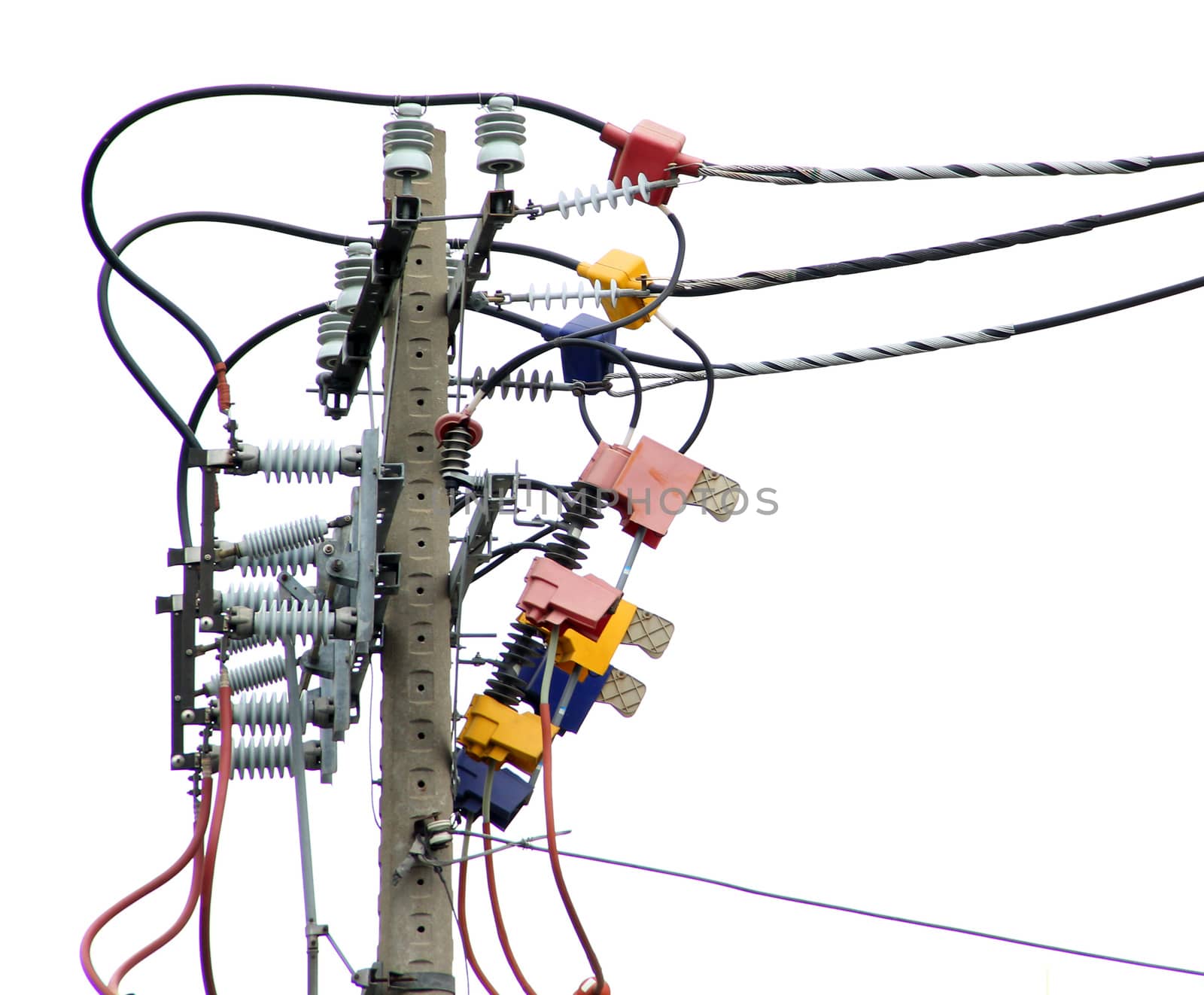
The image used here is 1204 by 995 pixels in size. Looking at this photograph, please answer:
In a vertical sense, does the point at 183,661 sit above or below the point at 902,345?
below

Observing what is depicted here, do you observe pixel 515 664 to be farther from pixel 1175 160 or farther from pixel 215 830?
pixel 1175 160

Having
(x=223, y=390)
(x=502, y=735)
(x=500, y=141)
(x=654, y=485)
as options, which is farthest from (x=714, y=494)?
(x=223, y=390)

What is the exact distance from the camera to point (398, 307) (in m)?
8.61

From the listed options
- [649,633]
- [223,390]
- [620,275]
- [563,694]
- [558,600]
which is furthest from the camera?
[620,275]

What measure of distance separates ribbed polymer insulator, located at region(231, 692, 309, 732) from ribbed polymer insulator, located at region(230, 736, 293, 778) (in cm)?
6

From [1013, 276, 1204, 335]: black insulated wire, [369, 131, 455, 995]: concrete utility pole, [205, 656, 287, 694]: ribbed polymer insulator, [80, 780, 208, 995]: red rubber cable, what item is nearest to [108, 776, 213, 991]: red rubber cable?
[80, 780, 208, 995]: red rubber cable

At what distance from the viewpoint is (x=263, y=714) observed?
7.87 m

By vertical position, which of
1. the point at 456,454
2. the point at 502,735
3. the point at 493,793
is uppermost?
the point at 456,454

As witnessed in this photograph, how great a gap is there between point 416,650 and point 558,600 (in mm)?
617

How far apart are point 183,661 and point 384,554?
34.5 inches

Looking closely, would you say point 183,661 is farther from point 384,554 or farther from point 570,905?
point 570,905

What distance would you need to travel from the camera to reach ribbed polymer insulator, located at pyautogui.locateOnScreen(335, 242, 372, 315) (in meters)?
8.46

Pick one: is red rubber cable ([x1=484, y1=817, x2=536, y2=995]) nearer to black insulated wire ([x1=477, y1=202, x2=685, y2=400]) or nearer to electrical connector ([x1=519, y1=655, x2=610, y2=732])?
electrical connector ([x1=519, y1=655, x2=610, y2=732])

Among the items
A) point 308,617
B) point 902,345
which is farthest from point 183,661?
point 902,345
